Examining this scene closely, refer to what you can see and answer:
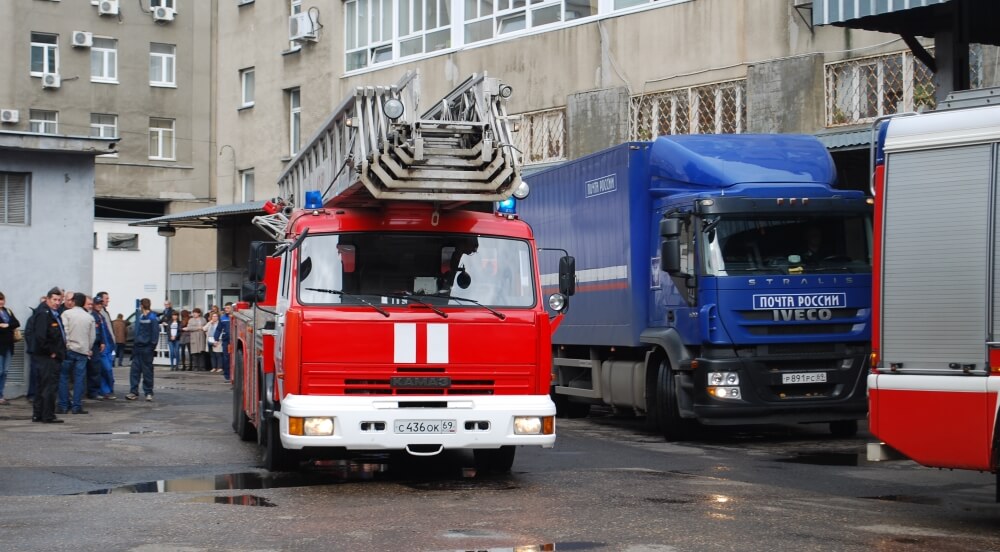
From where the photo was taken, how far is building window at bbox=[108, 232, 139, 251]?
48.1 m

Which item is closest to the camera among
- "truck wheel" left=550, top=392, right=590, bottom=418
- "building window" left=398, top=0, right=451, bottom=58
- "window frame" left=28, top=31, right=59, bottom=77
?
"truck wheel" left=550, top=392, right=590, bottom=418

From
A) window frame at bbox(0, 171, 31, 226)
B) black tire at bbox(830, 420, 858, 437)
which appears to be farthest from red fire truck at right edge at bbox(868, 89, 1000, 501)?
window frame at bbox(0, 171, 31, 226)

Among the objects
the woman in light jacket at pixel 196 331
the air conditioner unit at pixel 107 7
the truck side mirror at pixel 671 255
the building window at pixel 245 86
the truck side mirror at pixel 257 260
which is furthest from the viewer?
the air conditioner unit at pixel 107 7

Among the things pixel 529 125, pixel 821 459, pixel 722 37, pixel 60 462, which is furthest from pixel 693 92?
pixel 60 462

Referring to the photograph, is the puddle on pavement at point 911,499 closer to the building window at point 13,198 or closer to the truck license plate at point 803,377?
the truck license plate at point 803,377

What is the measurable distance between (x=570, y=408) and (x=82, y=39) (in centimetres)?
3553

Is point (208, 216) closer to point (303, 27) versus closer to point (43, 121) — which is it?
point (303, 27)

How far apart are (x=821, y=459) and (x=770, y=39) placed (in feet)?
38.7

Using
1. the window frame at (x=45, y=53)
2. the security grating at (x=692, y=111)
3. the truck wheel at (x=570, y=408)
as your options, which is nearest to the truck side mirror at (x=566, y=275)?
the truck wheel at (x=570, y=408)

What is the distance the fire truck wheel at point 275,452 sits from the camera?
40.9 ft

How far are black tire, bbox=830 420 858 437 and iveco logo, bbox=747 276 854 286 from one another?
2191 millimetres

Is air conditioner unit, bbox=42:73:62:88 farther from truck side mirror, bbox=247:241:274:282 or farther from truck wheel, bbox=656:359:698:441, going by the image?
truck side mirror, bbox=247:241:274:282

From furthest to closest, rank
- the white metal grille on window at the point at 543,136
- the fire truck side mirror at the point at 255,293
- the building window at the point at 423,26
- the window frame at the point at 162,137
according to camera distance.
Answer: the window frame at the point at 162,137, the building window at the point at 423,26, the white metal grille on window at the point at 543,136, the fire truck side mirror at the point at 255,293

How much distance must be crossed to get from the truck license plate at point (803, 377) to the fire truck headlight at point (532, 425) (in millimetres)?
4611
